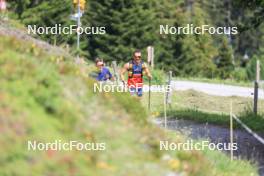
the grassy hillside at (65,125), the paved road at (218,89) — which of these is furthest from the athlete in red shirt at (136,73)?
the paved road at (218,89)

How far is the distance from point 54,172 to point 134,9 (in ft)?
152

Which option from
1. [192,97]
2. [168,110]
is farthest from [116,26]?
[168,110]

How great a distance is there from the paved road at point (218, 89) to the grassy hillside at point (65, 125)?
69.8 feet

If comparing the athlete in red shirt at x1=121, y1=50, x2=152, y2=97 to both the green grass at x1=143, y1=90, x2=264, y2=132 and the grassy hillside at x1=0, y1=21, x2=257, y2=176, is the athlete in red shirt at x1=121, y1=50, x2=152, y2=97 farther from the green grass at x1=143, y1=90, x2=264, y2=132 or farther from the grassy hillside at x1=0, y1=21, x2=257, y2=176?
the grassy hillside at x1=0, y1=21, x2=257, y2=176

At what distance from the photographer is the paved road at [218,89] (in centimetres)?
3075

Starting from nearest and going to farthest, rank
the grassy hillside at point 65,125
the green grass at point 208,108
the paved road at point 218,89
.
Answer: the grassy hillside at point 65,125, the green grass at point 208,108, the paved road at point 218,89

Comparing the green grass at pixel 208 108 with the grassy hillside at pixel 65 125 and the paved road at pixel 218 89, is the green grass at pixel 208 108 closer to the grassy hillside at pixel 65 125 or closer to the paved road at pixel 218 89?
the paved road at pixel 218 89

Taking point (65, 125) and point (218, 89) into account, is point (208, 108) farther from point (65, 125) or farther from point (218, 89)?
point (65, 125)

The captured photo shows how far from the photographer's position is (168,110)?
22.5 metres

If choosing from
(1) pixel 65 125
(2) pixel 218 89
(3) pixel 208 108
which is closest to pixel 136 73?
(1) pixel 65 125

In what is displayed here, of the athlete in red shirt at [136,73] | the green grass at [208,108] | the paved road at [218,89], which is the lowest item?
the green grass at [208,108]

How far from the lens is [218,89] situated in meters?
33.2

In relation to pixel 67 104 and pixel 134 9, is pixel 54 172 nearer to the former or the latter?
pixel 67 104

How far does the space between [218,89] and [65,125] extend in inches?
1042
